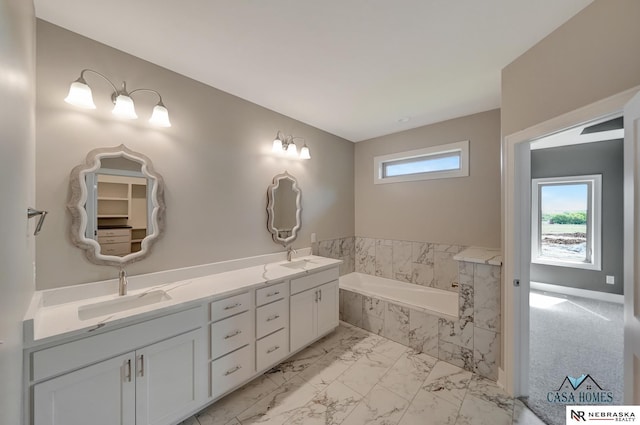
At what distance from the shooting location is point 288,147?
2.83 meters

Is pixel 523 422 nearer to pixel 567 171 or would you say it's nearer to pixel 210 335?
pixel 210 335

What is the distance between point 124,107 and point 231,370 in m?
2.07

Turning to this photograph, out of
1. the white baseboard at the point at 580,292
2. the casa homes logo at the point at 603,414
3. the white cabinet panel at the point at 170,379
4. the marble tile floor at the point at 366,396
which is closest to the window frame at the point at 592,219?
the white baseboard at the point at 580,292

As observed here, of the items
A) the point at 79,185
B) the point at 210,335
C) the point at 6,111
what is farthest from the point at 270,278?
the point at 6,111

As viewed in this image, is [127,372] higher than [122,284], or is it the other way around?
[122,284]

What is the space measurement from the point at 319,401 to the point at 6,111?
7.60 ft

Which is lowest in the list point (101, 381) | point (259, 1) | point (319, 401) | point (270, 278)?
point (319, 401)

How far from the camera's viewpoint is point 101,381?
1.28 meters

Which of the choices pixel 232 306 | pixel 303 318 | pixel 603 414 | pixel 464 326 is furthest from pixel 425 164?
pixel 232 306

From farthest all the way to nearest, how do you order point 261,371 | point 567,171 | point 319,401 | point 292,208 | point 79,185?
point 567,171
point 292,208
point 261,371
point 319,401
point 79,185

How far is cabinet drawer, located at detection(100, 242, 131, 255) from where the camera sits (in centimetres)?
Result: 166

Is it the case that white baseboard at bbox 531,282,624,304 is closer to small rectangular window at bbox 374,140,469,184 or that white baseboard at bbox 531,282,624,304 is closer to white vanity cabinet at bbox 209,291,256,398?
small rectangular window at bbox 374,140,469,184

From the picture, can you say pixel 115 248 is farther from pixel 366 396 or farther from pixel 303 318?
pixel 366 396

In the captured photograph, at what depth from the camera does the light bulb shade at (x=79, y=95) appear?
1465 millimetres
